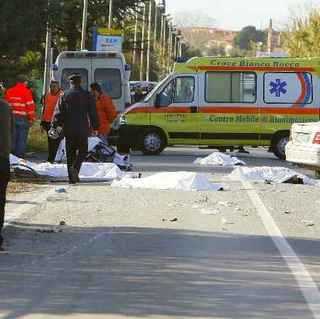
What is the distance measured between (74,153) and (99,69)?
10748 mm

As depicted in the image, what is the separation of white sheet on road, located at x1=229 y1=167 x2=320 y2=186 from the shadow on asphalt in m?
6.48

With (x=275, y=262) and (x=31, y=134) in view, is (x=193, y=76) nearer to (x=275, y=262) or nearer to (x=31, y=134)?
(x=31, y=134)

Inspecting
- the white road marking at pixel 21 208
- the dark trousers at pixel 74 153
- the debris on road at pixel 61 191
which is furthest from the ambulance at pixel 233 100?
the white road marking at pixel 21 208

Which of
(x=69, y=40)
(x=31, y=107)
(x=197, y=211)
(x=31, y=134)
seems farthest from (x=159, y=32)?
(x=197, y=211)

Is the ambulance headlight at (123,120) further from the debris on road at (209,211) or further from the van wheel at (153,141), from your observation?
the debris on road at (209,211)

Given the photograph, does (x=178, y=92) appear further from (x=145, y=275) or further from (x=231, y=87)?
(x=145, y=275)

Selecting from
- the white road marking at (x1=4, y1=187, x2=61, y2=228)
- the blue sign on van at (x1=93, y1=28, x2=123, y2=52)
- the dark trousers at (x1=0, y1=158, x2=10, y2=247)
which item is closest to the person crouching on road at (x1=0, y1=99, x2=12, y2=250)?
the dark trousers at (x1=0, y1=158, x2=10, y2=247)

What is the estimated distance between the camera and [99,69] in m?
26.6

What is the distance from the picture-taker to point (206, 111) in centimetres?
2394

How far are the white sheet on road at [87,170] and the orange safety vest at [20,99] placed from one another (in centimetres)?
245

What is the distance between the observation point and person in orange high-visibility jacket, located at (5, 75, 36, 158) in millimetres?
19484

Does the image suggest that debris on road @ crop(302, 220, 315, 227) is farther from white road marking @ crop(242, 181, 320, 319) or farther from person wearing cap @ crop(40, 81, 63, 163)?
person wearing cap @ crop(40, 81, 63, 163)

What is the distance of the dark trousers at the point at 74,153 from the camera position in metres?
15.9

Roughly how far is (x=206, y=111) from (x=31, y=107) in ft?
18.8
